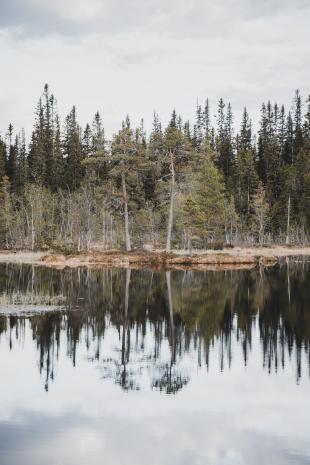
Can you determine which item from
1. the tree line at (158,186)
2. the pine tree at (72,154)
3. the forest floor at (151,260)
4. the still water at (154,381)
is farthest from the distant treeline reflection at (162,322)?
the pine tree at (72,154)

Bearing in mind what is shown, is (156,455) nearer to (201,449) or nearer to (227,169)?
(201,449)

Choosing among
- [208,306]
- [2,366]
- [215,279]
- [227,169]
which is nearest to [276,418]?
[2,366]

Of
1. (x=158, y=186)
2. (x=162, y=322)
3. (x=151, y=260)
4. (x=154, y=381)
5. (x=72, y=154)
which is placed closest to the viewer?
(x=154, y=381)

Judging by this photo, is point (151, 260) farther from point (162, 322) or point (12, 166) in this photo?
point (12, 166)

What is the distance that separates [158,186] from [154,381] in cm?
6738

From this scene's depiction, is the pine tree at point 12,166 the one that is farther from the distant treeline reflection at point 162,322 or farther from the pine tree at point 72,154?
the distant treeline reflection at point 162,322

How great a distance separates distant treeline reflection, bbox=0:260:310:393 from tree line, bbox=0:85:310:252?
2467 cm

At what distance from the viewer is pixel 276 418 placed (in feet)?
38.0

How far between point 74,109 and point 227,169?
3207cm

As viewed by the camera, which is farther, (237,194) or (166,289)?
(237,194)

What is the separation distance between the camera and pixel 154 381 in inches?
555

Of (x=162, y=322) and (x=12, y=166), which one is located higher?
(x=12, y=166)

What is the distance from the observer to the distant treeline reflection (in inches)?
627

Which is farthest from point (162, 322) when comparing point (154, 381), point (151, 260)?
point (151, 260)
